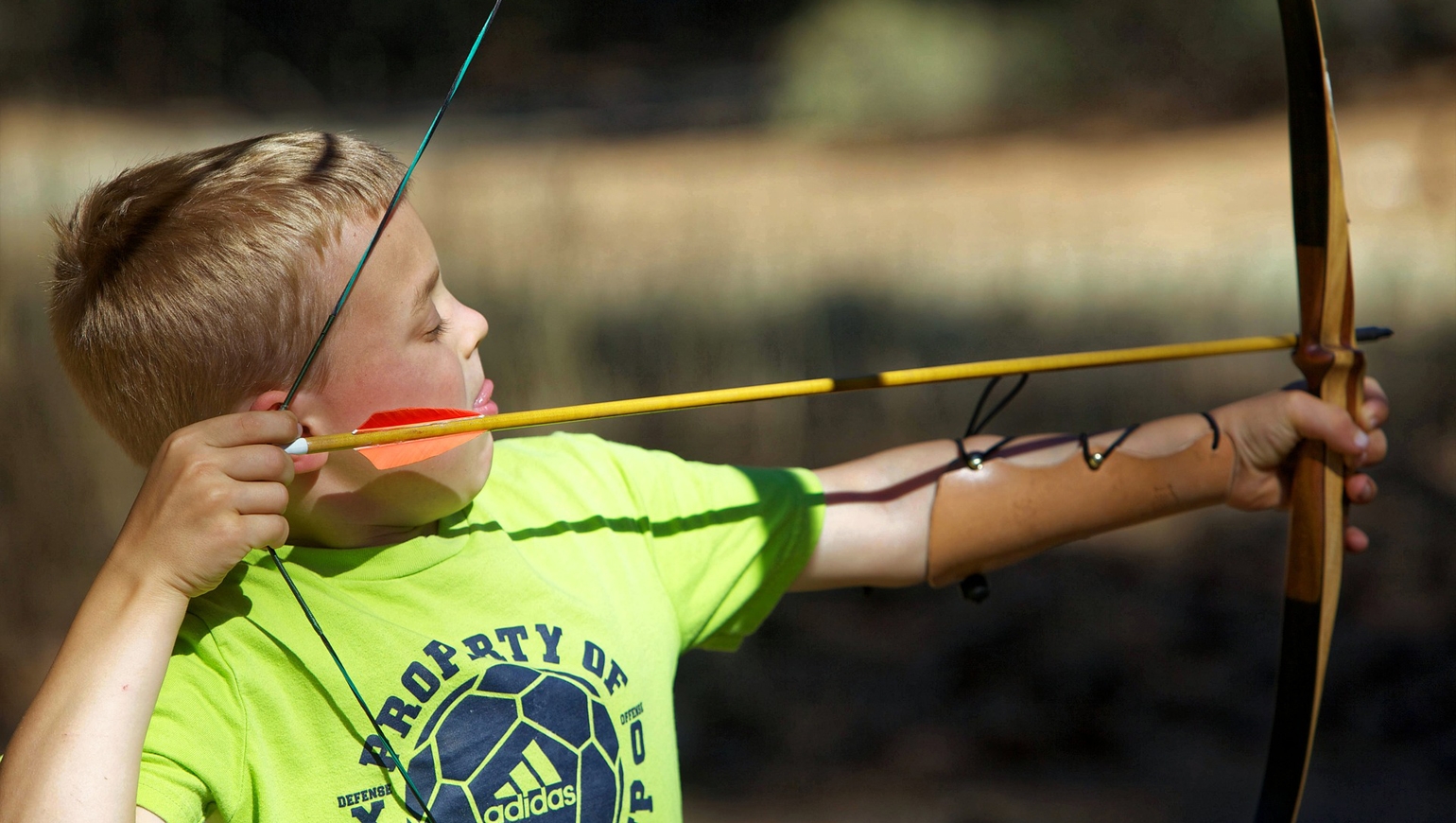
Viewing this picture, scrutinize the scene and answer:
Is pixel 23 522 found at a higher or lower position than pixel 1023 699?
higher

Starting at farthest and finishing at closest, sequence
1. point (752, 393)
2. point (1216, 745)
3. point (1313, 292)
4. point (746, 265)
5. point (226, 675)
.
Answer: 1. point (1216, 745)
2. point (746, 265)
3. point (1313, 292)
4. point (752, 393)
5. point (226, 675)

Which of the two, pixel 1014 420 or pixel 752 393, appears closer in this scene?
pixel 752 393

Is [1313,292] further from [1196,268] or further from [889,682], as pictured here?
[1196,268]

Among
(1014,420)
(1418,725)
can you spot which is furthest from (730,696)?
(1418,725)

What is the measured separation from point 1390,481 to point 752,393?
1.86 m

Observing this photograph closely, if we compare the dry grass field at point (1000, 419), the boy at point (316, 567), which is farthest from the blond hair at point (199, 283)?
the dry grass field at point (1000, 419)

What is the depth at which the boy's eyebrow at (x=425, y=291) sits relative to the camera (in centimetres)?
64

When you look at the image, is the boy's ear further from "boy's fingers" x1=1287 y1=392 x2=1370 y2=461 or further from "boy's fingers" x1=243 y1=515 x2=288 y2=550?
"boy's fingers" x1=1287 y1=392 x2=1370 y2=461

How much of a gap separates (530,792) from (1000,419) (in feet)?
5.23

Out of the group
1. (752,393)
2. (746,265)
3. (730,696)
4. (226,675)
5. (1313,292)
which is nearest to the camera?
(226,675)

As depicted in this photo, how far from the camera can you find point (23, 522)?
74.8 inches

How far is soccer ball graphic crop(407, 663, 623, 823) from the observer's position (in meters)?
0.61

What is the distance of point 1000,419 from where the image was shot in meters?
2.05

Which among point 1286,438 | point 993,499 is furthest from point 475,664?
point 1286,438
